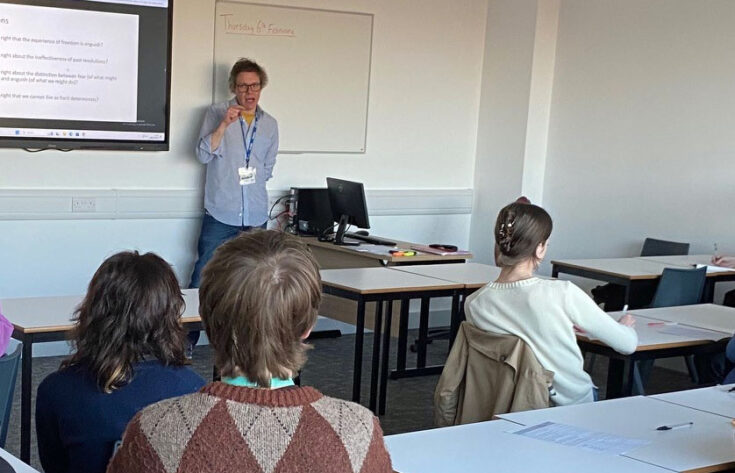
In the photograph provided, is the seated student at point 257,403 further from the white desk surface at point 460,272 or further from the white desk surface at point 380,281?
the white desk surface at point 460,272

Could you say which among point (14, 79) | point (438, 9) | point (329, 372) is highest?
point (438, 9)

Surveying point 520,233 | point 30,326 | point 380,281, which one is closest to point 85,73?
point 380,281

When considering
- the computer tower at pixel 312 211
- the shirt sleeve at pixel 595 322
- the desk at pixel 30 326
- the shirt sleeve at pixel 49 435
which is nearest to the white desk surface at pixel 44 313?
the desk at pixel 30 326

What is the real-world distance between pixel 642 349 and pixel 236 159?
A: 340cm

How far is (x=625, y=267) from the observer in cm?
600

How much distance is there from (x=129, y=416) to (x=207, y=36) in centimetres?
455

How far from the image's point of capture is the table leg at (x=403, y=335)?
605 centimetres

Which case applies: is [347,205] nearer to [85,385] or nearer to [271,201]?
[271,201]

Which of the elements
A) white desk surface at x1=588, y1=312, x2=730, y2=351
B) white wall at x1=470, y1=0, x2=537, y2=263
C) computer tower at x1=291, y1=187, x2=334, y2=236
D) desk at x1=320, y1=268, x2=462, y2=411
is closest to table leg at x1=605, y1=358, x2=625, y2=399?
white desk surface at x1=588, y1=312, x2=730, y2=351

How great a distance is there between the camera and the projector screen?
19.2 feet

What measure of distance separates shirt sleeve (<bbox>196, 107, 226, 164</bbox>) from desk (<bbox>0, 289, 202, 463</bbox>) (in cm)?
222

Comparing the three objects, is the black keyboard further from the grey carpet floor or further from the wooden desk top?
the grey carpet floor

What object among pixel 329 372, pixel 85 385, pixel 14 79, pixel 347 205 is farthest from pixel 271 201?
pixel 85 385

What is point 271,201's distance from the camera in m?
6.99
